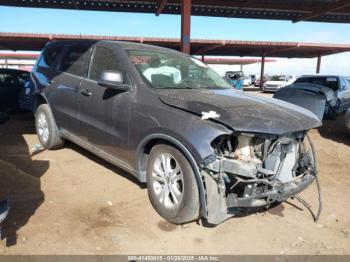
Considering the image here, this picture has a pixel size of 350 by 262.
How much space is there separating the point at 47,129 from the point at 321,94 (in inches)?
301

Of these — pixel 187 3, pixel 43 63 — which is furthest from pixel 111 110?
pixel 187 3

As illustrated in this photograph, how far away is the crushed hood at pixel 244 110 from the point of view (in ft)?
9.96

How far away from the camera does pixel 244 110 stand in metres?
3.30

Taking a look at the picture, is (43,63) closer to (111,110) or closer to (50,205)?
(111,110)

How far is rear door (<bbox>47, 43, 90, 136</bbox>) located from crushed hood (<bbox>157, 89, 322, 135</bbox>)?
5.59ft

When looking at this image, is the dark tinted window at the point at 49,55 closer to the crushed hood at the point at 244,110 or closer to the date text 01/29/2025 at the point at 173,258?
the crushed hood at the point at 244,110

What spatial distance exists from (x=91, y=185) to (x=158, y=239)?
1.59 metres

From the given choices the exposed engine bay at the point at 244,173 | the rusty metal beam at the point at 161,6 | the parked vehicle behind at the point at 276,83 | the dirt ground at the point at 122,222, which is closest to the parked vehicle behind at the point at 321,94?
the dirt ground at the point at 122,222

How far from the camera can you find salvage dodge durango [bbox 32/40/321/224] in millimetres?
3078

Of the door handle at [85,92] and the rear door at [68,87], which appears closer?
the door handle at [85,92]

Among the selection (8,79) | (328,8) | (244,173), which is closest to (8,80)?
(8,79)

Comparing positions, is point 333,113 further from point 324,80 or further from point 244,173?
point 244,173

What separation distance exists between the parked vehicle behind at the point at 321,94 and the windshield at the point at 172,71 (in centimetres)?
446

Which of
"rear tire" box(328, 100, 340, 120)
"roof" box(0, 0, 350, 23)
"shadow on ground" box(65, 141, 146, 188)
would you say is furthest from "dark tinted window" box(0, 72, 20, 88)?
"rear tire" box(328, 100, 340, 120)
